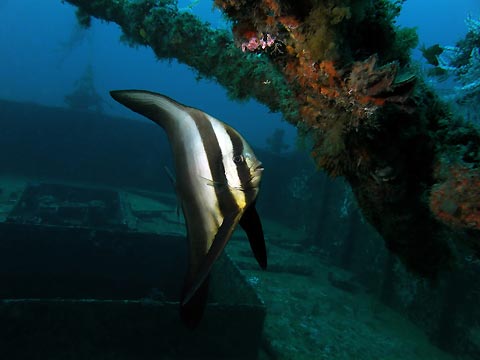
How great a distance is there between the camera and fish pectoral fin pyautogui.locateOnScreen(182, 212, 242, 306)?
822 mm

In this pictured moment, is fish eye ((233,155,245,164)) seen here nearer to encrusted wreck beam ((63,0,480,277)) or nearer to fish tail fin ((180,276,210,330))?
fish tail fin ((180,276,210,330))

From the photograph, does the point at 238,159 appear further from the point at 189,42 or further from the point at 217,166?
the point at 189,42

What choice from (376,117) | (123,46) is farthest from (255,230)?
(123,46)

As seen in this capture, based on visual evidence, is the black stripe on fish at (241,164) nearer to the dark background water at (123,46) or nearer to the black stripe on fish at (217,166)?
the black stripe on fish at (217,166)

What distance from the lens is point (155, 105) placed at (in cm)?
107

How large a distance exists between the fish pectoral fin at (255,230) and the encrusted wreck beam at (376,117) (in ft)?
3.18

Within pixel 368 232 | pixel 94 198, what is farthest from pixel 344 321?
pixel 94 198

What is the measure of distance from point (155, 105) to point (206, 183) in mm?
325

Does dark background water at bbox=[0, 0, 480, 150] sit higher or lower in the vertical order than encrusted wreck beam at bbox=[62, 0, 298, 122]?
higher

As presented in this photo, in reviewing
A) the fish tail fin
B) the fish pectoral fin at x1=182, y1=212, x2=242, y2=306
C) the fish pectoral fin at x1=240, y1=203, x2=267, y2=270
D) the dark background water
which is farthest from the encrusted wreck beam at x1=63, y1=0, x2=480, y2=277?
the dark background water

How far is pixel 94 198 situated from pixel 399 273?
813cm

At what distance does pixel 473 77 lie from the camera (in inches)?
161

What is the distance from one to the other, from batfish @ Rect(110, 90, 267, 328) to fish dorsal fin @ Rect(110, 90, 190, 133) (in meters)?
0.02

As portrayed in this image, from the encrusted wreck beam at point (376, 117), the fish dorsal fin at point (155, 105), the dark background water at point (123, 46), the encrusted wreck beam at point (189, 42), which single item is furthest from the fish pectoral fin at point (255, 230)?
the dark background water at point (123, 46)
